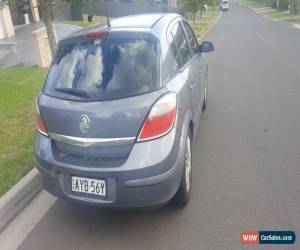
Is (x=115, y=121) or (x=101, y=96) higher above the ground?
(x=101, y=96)

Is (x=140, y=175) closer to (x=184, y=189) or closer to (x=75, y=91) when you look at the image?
(x=184, y=189)

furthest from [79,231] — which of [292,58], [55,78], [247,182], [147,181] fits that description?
[292,58]

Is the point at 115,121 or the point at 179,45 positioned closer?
the point at 115,121

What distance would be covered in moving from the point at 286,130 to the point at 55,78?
3.62m

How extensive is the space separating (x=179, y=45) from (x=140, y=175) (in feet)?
5.96

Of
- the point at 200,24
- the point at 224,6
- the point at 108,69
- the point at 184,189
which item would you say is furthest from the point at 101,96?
the point at 224,6

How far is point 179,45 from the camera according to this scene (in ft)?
13.1

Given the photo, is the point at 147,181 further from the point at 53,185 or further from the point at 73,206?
the point at 73,206

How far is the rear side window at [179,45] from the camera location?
3.66 metres

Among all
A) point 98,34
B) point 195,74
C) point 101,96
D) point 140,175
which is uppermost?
point 98,34

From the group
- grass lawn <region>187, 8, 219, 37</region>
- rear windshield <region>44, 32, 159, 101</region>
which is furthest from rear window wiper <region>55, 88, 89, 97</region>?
grass lawn <region>187, 8, 219, 37</region>

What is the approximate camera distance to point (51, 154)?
309 centimetres

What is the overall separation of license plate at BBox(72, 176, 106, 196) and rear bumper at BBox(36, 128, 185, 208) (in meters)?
0.04

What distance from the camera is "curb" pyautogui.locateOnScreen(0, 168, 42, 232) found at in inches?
136
